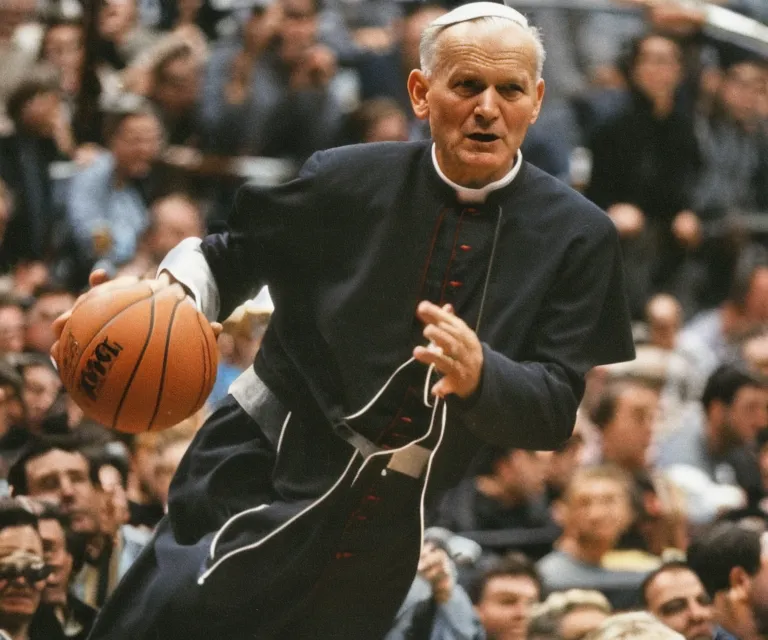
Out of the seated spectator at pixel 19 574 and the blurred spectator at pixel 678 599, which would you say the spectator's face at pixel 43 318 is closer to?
the seated spectator at pixel 19 574

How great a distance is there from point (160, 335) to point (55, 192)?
4.75 m

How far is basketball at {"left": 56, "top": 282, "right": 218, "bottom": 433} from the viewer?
3934 mm

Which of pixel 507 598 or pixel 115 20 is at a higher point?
pixel 115 20

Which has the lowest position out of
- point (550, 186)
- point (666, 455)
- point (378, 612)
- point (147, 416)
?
point (666, 455)

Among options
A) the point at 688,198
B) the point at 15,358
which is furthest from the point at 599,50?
the point at 15,358

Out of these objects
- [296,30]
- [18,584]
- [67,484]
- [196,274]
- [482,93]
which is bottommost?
[296,30]

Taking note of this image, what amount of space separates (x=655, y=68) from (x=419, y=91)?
18.2 feet

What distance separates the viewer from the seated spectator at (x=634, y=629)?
181 inches

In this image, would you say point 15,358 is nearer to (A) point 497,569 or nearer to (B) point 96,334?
(A) point 497,569

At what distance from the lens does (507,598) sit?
6.22 meters

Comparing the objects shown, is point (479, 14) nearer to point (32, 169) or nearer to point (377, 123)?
point (377, 123)

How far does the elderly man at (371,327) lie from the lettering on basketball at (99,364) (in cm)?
18

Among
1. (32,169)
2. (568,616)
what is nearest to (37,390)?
(32,169)

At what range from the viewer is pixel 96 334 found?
395 centimetres
